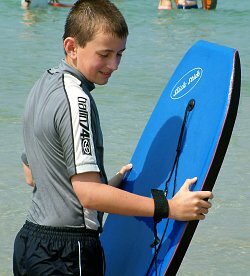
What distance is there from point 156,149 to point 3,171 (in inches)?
113

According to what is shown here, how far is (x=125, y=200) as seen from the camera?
267cm

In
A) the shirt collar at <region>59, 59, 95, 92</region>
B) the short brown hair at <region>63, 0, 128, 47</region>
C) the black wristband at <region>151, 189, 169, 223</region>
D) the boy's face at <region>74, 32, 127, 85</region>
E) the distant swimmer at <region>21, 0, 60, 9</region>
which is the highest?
the short brown hair at <region>63, 0, 128, 47</region>

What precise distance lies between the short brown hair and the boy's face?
16mm

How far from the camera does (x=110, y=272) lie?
10.4ft

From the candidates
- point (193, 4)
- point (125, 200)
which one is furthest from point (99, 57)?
point (193, 4)

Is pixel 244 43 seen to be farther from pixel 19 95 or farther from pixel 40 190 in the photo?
pixel 40 190

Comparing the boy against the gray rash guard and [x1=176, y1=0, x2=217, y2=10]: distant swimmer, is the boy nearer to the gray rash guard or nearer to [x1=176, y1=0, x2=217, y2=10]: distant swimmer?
the gray rash guard

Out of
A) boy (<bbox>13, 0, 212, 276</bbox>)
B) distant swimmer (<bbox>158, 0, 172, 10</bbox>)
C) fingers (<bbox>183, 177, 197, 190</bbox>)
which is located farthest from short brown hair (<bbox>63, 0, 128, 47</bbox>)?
distant swimmer (<bbox>158, 0, 172, 10</bbox>)

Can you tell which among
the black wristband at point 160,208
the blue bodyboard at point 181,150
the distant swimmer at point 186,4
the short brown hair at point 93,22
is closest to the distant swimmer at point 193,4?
the distant swimmer at point 186,4

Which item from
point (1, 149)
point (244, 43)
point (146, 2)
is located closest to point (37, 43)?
point (244, 43)

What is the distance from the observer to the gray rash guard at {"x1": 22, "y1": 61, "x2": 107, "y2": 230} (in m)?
2.65

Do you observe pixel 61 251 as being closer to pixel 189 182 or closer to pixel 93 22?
pixel 189 182

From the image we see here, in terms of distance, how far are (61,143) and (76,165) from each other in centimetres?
9

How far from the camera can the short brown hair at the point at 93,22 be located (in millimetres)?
2736
